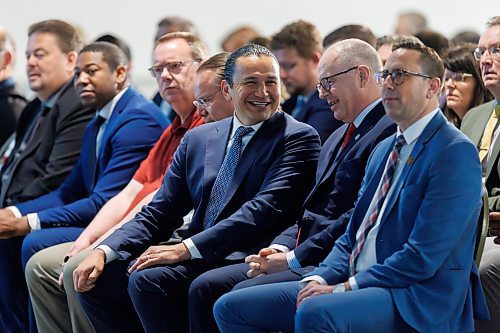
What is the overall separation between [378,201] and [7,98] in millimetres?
3823

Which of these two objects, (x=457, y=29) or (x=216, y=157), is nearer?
(x=216, y=157)

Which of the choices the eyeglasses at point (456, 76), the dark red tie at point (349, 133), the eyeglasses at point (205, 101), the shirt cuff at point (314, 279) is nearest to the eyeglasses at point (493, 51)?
the eyeglasses at point (456, 76)

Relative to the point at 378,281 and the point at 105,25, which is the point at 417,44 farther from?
the point at 105,25

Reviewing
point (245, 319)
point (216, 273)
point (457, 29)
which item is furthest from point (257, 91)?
point (457, 29)

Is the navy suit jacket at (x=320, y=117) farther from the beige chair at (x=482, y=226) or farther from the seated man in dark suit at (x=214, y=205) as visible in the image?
the beige chair at (x=482, y=226)

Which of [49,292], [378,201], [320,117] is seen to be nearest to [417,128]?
[378,201]

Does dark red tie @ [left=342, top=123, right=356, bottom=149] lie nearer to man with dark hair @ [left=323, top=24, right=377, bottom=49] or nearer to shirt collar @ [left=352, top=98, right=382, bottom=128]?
shirt collar @ [left=352, top=98, right=382, bottom=128]

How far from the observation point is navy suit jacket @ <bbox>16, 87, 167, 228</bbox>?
16.7 feet

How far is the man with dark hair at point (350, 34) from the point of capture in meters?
5.16

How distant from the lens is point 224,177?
163 inches

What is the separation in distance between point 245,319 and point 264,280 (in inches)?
7.8

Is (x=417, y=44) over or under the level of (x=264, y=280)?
over

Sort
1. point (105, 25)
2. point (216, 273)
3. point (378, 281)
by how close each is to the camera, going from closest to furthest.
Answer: point (378, 281)
point (216, 273)
point (105, 25)

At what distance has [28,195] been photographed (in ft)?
18.0
